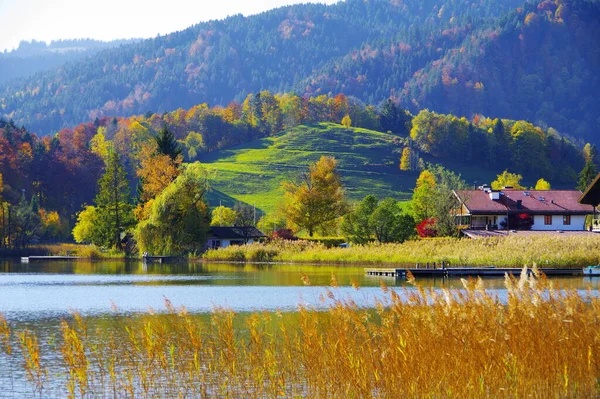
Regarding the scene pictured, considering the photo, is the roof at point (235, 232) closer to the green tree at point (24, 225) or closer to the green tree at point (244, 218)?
the green tree at point (244, 218)

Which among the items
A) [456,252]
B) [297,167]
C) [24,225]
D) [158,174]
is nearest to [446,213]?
[456,252]

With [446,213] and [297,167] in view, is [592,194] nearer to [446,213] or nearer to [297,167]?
[446,213]

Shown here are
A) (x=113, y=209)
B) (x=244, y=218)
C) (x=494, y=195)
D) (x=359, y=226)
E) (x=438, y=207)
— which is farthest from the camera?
(x=244, y=218)

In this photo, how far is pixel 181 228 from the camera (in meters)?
85.1

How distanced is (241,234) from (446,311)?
3275 inches

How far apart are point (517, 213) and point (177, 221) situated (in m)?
35.9

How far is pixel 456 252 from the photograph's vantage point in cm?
6781

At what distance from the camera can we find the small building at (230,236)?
95500 millimetres

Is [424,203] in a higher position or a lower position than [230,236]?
higher

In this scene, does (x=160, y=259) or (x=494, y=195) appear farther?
(x=494, y=195)

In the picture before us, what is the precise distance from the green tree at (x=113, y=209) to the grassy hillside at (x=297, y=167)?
1840 inches

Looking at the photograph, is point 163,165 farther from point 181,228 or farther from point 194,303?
point 194,303

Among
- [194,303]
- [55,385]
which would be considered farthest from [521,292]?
[194,303]

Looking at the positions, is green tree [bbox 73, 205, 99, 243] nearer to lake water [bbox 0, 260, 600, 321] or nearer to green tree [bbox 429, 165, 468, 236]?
lake water [bbox 0, 260, 600, 321]
